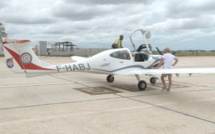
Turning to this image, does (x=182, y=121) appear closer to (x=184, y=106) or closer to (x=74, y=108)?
(x=184, y=106)

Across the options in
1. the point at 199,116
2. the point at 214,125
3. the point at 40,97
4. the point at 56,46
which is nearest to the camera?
the point at 214,125

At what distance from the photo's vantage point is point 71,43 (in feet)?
217

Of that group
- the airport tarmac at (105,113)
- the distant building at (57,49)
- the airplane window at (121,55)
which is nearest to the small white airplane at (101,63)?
the airplane window at (121,55)

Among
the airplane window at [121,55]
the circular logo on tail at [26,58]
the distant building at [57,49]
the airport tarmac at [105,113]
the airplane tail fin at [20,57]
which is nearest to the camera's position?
the airport tarmac at [105,113]

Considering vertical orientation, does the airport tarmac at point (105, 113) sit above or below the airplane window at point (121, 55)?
below

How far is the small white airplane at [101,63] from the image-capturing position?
8164 mm

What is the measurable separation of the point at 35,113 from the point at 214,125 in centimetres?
463

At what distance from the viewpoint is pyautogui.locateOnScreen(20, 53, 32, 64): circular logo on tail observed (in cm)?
830

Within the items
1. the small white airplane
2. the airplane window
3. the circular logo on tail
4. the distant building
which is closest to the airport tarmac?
the small white airplane

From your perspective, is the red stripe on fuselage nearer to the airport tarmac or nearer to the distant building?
the airport tarmac

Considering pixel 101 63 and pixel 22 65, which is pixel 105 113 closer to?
pixel 101 63

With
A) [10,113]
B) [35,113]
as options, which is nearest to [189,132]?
[35,113]

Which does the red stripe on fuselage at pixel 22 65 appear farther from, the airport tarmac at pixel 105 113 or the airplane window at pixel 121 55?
the airplane window at pixel 121 55

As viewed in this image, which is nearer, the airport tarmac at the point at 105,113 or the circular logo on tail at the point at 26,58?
the airport tarmac at the point at 105,113
